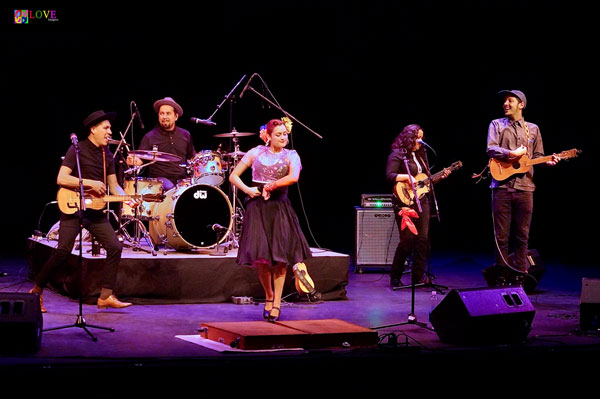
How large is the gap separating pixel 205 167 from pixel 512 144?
150 inches

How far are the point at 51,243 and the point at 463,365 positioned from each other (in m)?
→ 6.59

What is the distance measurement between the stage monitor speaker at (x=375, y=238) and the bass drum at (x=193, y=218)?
2.58 m

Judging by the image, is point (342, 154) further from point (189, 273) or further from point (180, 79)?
point (189, 273)

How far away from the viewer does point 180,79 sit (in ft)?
41.2

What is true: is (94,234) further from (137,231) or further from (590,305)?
(590,305)

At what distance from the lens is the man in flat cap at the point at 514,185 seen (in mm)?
9359

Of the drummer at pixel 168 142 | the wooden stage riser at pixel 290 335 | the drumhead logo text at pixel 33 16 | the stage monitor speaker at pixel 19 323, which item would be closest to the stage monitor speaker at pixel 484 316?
the wooden stage riser at pixel 290 335

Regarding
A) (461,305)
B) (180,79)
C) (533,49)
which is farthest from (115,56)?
(461,305)

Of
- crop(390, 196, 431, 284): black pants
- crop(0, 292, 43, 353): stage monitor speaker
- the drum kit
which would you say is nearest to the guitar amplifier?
crop(390, 196, 431, 284): black pants

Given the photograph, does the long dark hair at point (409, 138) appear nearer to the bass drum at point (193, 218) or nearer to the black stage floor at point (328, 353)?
the black stage floor at point (328, 353)

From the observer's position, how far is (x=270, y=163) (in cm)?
777

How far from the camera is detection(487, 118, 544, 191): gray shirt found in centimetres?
934

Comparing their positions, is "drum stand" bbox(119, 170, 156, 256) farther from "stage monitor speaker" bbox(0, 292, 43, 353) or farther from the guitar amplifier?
the guitar amplifier

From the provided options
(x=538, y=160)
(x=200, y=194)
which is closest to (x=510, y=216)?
(x=538, y=160)
